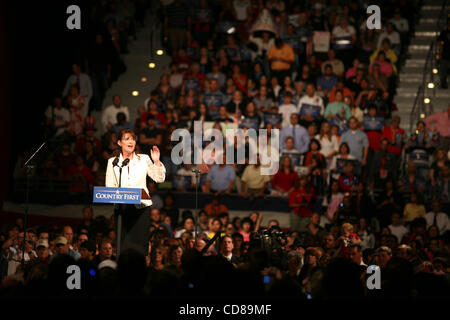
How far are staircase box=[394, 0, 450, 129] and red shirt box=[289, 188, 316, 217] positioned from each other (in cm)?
381

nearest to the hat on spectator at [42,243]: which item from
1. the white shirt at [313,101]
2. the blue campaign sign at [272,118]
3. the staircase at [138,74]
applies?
the staircase at [138,74]

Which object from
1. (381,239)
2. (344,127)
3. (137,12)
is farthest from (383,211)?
(137,12)

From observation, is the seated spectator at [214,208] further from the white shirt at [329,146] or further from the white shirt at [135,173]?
the white shirt at [135,173]

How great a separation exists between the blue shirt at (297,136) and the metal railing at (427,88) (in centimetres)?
262

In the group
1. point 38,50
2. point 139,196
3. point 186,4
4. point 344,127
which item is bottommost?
point 139,196

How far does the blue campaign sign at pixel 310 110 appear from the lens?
14242 mm

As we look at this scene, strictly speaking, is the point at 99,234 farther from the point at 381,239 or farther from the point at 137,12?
the point at 137,12

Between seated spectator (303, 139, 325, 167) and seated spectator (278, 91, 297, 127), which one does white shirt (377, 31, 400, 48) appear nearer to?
seated spectator (278, 91, 297, 127)

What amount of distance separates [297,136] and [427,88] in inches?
142

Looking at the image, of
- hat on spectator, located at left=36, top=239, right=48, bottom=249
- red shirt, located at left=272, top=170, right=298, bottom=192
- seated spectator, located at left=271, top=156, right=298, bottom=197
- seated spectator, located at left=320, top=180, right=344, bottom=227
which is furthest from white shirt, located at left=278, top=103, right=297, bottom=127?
hat on spectator, located at left=36, top=239, right=48, bottom=249

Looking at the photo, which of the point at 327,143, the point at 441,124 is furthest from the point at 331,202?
the point at 441,124

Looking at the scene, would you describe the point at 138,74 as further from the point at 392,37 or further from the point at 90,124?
the point at 392,37

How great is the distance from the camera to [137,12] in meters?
17.4
